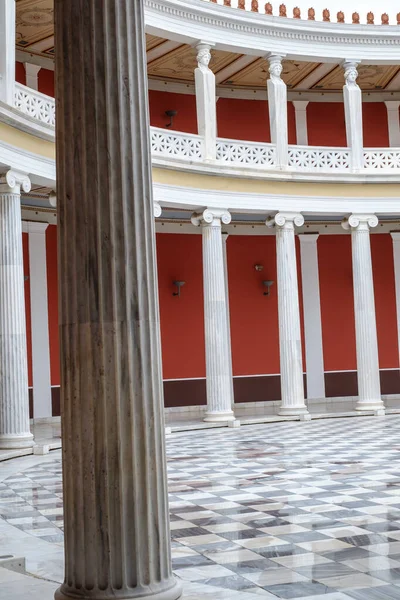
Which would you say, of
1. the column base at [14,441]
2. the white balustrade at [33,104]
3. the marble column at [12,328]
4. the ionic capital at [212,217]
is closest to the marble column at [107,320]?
A: the column base at [14,441]

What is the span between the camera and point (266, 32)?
2081cm

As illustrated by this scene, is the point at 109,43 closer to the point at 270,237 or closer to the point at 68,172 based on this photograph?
the point at 68,172

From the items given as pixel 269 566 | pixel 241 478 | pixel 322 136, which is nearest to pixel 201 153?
pixel 322 136

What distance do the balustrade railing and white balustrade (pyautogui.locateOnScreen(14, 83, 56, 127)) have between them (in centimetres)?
262

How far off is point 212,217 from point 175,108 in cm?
486

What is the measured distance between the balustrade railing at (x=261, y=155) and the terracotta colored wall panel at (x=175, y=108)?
299 cm

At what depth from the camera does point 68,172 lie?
4.76m

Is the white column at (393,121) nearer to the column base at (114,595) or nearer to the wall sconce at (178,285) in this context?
the wall sconce at (178,285)

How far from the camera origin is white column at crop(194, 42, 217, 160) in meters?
19.9

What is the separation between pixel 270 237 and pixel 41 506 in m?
16.6

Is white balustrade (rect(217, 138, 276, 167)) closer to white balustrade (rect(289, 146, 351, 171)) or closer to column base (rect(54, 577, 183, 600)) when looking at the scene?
white balustrade (rect(289, 146, 351, 171))

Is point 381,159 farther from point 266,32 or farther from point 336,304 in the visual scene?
point 336,304

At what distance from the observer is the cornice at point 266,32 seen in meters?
19.4

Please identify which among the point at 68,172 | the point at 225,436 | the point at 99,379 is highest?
the point at 68,172
